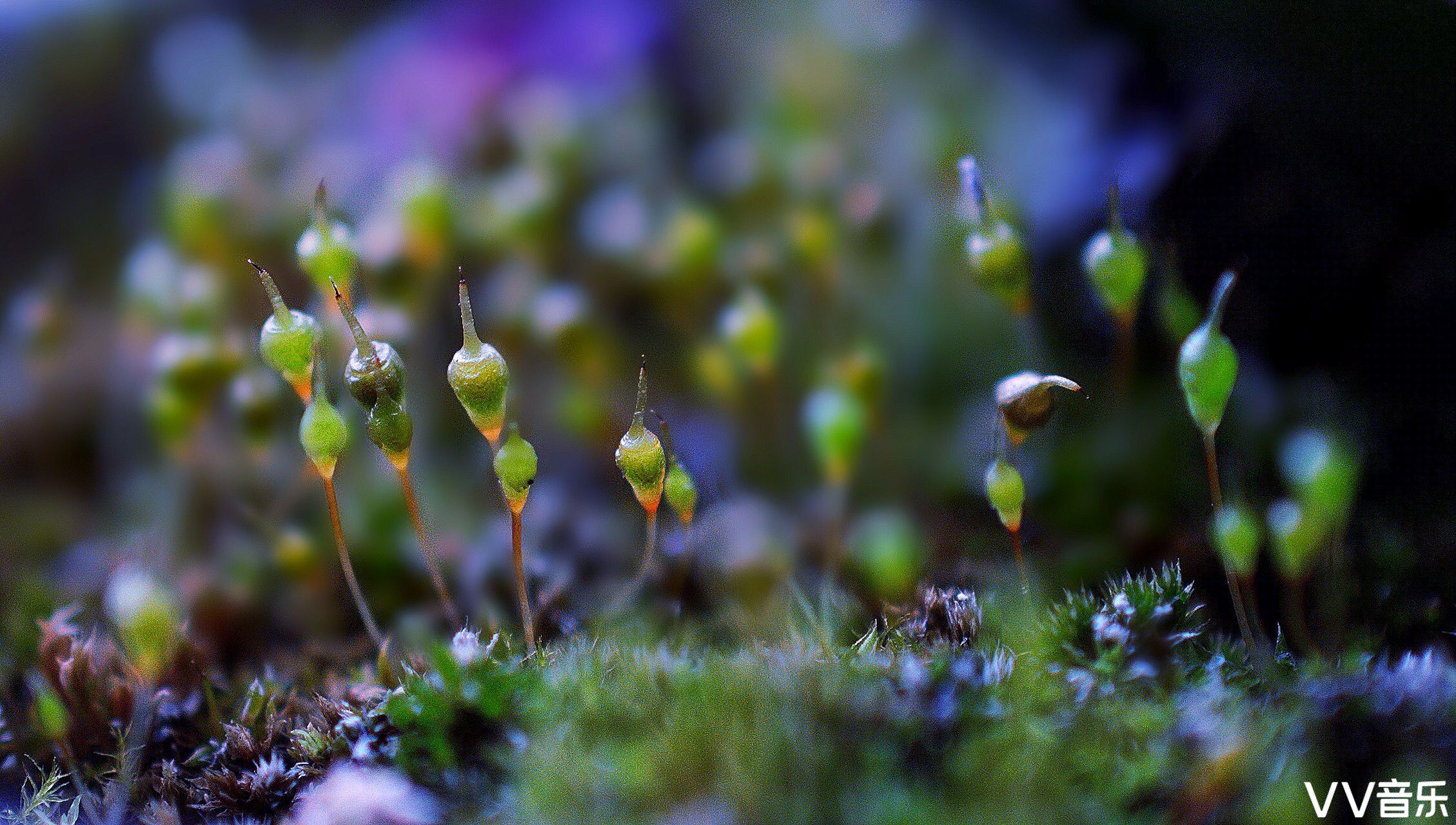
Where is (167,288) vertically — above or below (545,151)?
below

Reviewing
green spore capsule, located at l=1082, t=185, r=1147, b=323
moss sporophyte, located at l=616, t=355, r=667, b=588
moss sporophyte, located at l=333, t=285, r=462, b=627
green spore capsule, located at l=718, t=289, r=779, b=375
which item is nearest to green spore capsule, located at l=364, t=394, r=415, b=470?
Answer: moss sporophyte, located at l=333, t=285, r=462, b=627

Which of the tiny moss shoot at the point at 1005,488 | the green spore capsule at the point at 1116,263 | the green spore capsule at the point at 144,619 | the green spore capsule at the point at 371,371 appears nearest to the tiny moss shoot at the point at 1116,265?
the green spore capsule at the point at 1116,263

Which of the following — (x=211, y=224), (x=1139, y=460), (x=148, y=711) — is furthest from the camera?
(x=211, y=224)

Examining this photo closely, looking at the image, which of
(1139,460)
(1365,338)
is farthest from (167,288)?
(1365,338)

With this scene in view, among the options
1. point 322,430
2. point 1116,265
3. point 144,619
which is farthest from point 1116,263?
point 144,619

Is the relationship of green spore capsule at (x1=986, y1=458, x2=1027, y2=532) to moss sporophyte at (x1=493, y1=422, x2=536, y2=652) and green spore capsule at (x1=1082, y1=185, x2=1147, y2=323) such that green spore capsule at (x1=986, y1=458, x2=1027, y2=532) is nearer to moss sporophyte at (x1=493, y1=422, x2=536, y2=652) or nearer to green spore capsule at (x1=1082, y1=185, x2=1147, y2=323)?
green spore capsule at (x1=1082, y1=185, x2=1147, y2=323)

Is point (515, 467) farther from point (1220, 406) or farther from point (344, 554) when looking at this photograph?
point (1220, 406)

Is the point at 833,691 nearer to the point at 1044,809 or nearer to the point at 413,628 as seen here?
the point at 1044,809
